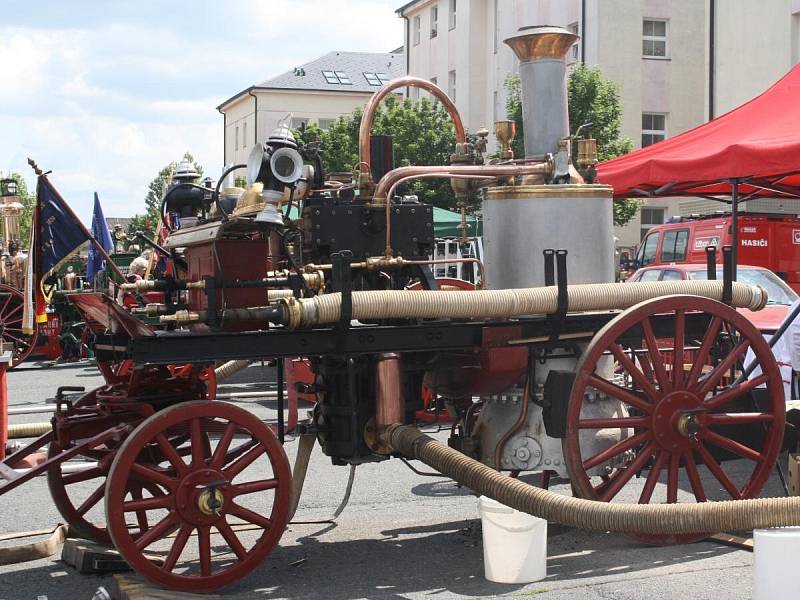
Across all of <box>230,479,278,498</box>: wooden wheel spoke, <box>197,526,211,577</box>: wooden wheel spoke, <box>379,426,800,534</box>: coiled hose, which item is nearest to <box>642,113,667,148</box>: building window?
<box>379,426,800,534</box>: coiled hose

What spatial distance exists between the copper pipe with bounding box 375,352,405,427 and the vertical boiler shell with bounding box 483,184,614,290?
784 millimetres

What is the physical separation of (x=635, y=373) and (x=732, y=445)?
62 centimetres

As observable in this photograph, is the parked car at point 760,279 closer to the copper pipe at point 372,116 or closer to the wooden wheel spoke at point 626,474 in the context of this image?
the copper pipe at point 372,116

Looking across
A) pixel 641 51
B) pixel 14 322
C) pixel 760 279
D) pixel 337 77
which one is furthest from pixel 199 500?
pixel 337 77

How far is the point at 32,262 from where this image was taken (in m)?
5.77

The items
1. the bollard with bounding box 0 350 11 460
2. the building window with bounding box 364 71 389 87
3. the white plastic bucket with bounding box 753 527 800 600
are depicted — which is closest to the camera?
the white plastic bucket with bounding box 753 527 800 600

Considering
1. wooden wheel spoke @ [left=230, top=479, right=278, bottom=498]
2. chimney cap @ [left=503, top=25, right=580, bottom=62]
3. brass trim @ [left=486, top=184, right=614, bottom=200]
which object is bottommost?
wooden wheel spoke @ [left=230, top=479, right=278, bottom=498]

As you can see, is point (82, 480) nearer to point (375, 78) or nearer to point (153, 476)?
point (153, 476)

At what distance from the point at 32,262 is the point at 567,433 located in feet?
9.09

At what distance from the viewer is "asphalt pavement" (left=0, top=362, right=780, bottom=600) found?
5.08m

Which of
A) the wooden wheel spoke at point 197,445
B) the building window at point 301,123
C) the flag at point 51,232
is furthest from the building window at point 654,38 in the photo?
the wooden wheel spoke at point 197,445

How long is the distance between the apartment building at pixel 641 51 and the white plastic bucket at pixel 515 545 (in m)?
19.6

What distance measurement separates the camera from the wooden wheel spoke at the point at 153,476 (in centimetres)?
487

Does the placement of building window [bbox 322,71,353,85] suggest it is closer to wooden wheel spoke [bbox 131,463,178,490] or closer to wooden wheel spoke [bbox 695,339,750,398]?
wooden wheel spoke [bbox 695,339,750,398]
